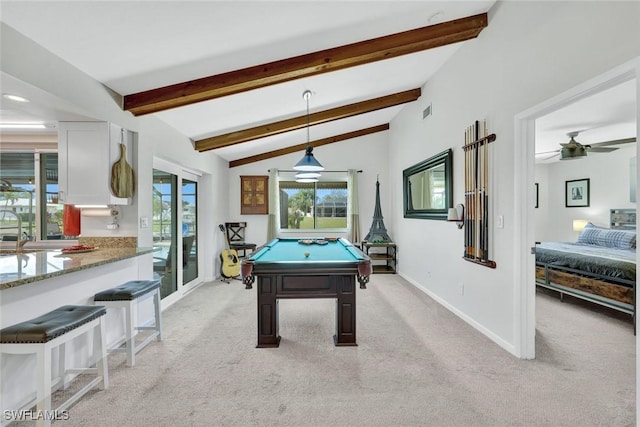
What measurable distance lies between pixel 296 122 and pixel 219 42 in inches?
100.0

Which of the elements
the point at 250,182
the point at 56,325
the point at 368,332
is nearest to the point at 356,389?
the point at 368,332

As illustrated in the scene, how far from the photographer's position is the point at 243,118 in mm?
4348

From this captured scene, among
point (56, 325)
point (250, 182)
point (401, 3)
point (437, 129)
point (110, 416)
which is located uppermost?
point (401, 3)

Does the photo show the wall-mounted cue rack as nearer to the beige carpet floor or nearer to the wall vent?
the beige carpet floor

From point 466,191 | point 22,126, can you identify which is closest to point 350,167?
point 466,191

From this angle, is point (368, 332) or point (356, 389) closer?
point (356, 389)

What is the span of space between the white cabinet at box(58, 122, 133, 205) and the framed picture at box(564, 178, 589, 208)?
851 centimetres

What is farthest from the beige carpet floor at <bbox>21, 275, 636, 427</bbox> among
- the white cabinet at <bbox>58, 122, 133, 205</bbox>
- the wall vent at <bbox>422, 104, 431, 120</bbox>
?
the wall vent at <bbox>422, 104, 431, 120</bbox>

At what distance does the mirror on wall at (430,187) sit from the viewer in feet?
13.4

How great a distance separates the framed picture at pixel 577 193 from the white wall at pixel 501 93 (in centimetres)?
425

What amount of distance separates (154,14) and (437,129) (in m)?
3.72

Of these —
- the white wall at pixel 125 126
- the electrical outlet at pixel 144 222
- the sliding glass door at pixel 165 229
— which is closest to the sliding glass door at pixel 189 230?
the white wall at pixel 125 126

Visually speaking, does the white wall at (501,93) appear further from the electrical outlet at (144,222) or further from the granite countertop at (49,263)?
the electrical outlet at (144,222)

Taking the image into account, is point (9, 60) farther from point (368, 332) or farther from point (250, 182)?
point (250, 182)
